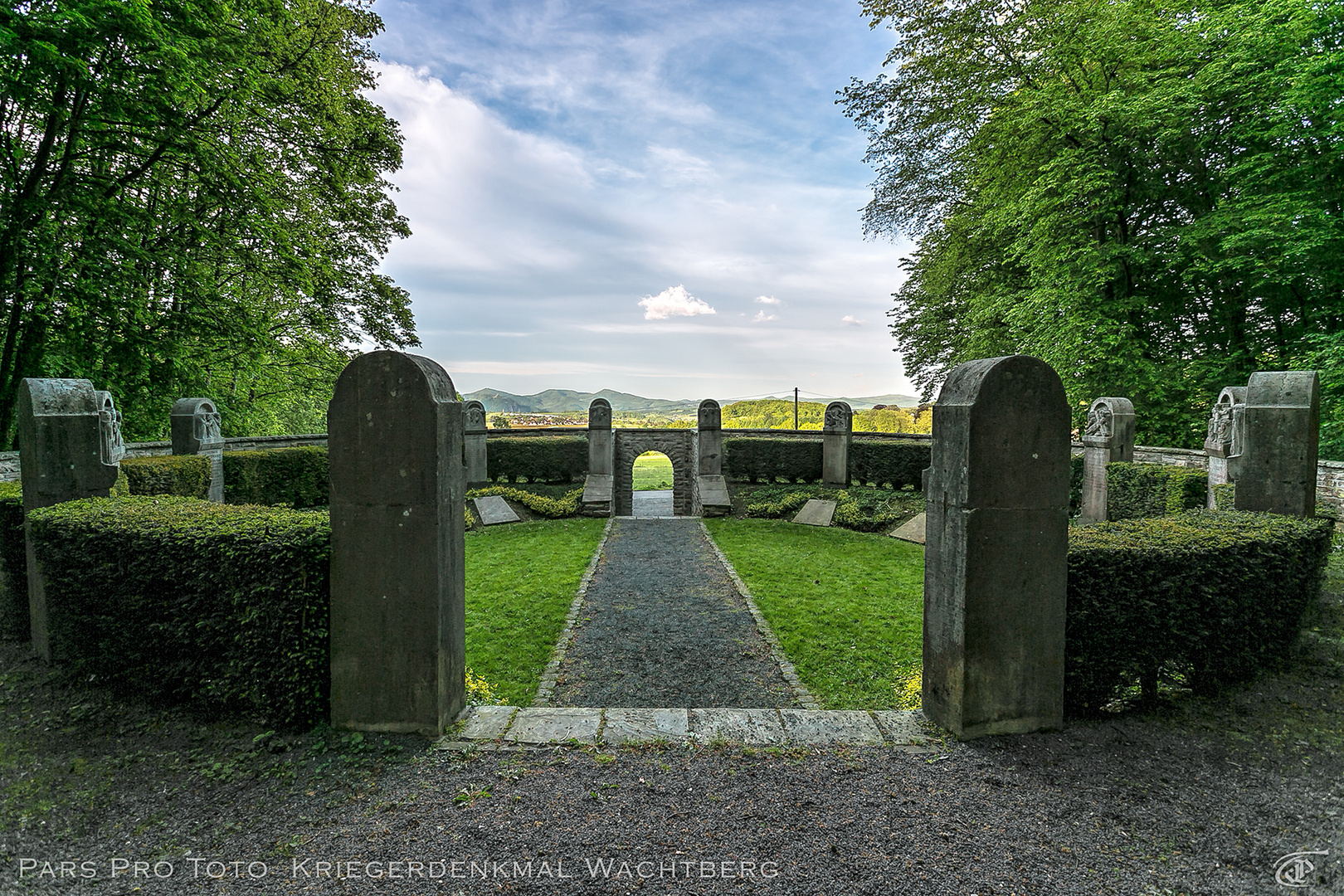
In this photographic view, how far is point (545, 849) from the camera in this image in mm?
2330

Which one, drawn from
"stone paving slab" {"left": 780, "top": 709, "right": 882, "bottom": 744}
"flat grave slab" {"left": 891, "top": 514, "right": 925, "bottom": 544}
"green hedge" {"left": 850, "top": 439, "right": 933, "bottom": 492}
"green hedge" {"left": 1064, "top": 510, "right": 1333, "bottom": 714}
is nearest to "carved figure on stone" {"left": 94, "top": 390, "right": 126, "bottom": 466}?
"stone paving slab" {"left": 780, "top": 709, "right": 882, "bottom": 744}

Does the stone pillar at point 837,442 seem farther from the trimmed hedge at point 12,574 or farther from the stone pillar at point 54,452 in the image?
the trimmed hedge at point 12,574

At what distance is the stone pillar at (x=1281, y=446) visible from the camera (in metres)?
4.88

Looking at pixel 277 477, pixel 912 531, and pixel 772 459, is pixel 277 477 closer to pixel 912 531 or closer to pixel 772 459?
pixel 772 459

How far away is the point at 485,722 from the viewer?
3.37 meters

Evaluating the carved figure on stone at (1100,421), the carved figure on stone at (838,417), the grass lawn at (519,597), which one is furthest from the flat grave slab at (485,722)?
the carved figure on stone at (1100,421)

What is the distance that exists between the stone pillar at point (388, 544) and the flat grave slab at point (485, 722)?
19 centimetres

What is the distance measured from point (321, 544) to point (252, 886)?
161 cm

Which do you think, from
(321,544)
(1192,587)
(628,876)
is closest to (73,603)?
(321,544)

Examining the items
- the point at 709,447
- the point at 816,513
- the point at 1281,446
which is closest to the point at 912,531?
the point at 816,513

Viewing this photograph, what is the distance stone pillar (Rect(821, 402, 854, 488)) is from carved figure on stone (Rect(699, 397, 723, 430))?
2844 mm

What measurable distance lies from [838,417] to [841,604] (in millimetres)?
7831

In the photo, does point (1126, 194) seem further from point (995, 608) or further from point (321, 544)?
point (321, 544)

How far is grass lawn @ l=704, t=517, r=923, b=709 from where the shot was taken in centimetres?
449
